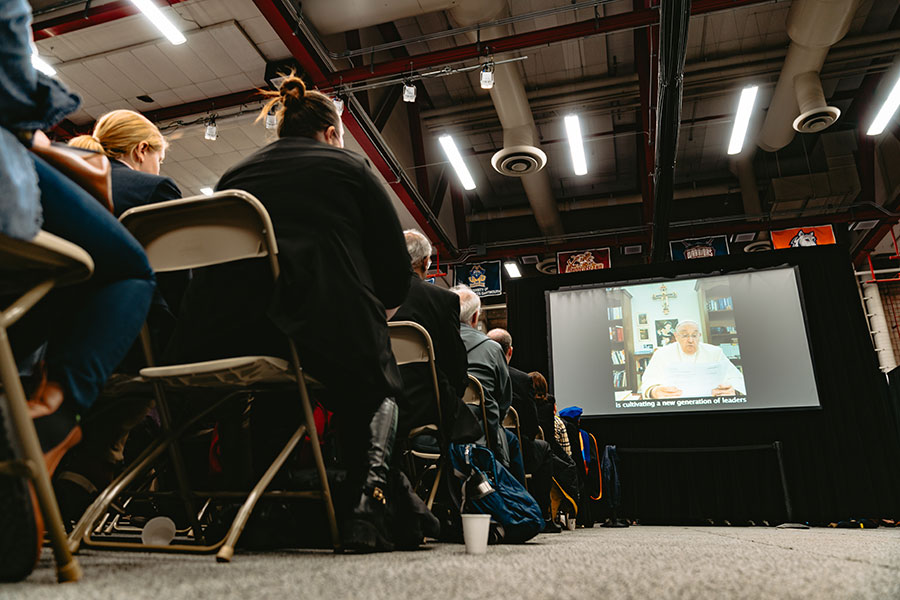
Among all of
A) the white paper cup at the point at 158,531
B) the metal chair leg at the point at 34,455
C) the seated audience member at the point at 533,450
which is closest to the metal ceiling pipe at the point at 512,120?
the seated audience member at the point at 533,450

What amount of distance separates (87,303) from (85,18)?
487cm

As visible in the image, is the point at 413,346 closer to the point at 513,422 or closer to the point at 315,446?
the point at 315,446

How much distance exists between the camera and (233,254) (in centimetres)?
117

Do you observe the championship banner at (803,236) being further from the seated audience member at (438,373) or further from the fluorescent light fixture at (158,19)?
the fluorescent light fixture at (158,19)

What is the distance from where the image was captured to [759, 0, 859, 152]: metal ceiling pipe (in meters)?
4.68

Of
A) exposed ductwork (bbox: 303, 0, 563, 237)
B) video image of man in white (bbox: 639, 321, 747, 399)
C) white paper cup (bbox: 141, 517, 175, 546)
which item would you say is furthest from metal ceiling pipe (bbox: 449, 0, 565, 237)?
white paper cup (bbox: 141, 517, 175, 546)

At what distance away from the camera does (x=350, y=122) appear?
5.53 metres

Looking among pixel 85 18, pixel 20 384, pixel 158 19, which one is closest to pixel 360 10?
pixel 158 19

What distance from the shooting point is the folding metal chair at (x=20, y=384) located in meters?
0.67

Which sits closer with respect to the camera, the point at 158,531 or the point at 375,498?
the point at 375,498

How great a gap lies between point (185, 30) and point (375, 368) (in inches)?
198

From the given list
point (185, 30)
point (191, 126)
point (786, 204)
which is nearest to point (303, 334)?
point (185, 30)

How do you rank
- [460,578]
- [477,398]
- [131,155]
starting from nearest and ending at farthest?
[460,578], [131,155], [477,398]

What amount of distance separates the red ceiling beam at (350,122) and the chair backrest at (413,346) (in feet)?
12.1
